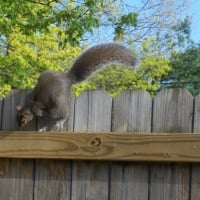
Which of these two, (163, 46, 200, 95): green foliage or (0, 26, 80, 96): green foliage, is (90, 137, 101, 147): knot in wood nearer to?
(0, 26, 80, 96): green foliage

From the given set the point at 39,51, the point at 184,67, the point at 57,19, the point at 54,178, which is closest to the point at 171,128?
the point at 54,178

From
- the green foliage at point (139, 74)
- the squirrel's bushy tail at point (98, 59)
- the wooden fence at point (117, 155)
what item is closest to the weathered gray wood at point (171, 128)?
the wooden fence at point (117, 155)

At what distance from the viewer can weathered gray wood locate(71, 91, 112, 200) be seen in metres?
2.30

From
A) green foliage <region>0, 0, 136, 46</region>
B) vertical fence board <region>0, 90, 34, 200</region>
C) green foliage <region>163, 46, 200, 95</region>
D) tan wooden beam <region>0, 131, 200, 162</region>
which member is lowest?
vertical fence board <region>0, 90, 34, 200</region>

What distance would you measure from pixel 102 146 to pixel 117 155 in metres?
0.07

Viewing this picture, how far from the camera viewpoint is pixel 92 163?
2.31 meters

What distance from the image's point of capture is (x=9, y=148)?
93.4 inches

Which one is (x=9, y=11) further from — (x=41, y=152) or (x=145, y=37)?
(x=145, y=37)

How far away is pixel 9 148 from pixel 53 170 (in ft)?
0.70

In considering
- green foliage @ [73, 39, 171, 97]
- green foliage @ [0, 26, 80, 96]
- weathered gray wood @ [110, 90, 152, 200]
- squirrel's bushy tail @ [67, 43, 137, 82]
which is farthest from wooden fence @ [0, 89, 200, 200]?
green foliage @ [73, 39, 171, 97]

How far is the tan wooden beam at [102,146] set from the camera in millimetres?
2121

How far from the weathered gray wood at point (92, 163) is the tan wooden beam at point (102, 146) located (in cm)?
8

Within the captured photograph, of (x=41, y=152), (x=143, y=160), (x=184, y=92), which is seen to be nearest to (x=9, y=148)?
(x=41, y=152)

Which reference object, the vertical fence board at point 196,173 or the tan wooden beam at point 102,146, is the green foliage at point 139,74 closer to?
the tan wooden beam at point 102,146
